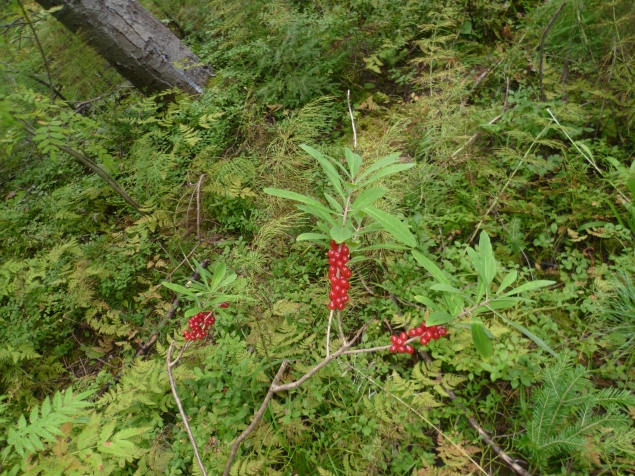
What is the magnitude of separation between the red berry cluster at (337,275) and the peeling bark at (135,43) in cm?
320

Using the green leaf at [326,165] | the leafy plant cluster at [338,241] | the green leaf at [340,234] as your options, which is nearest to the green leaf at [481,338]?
the leafy plant cluster at [338,241]

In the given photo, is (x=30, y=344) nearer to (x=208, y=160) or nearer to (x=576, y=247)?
(x=208, y=160)

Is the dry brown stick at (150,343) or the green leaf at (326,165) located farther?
the dry brown stick at (150,343)

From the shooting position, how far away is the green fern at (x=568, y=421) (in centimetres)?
152

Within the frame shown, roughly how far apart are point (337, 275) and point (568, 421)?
4.42 feet

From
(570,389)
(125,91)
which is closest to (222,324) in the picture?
(570,389)

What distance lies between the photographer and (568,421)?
168cm

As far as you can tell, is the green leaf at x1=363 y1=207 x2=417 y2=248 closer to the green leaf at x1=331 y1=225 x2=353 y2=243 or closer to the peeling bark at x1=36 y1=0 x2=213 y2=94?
the green leaf at x1=331 y1=225 x2=353 y2=243

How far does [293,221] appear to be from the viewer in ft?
8.47

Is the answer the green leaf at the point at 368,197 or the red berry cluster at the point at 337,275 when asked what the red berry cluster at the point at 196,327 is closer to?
the red berry cluster at the point at 337,275

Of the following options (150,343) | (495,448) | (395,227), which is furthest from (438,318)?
(150,343)

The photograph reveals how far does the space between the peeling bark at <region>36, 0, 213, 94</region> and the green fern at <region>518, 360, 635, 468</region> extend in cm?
383

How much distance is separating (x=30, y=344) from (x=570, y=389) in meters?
3.30

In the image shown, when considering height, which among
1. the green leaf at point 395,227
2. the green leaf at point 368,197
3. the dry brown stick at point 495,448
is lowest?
the dry brown stick at point 495,448
